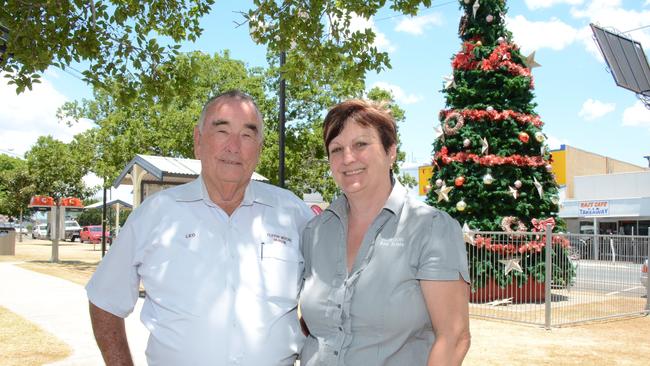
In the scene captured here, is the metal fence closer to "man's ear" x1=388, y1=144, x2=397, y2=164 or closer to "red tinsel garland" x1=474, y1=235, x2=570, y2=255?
"red tinsel garland" x1=474, y1=235, x2=570, y2=255

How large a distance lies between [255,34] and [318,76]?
1241mm

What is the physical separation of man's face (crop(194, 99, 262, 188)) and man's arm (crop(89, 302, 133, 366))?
0.80 m

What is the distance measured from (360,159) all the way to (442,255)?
22.4 inches

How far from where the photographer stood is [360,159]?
104 inches

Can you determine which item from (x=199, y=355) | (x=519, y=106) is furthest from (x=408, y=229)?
(x=519, y=106)

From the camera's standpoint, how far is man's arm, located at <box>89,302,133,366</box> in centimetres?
279

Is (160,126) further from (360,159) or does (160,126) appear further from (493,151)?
(360,159)

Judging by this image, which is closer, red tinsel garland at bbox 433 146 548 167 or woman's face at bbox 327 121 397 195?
woman's face at bbox 327 121 397 195

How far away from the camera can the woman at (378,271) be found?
94.2 inches

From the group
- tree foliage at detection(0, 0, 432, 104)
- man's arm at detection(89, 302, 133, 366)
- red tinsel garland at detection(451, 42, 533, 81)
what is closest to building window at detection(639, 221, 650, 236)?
red tinsel garland at detection(451, 42, 533, 81)

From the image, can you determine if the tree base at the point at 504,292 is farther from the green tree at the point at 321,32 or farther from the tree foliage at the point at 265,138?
the tree foliage at the point at 265,138

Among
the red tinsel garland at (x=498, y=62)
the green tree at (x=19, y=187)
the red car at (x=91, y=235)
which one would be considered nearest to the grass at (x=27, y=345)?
the red tinsel garland at (x=498, y=62)

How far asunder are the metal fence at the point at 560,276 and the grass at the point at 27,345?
778 centimetres

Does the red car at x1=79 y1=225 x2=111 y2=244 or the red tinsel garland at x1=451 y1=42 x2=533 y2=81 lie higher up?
the red tinsel garland at x1=451 y1=42 x2=533 y2=81
